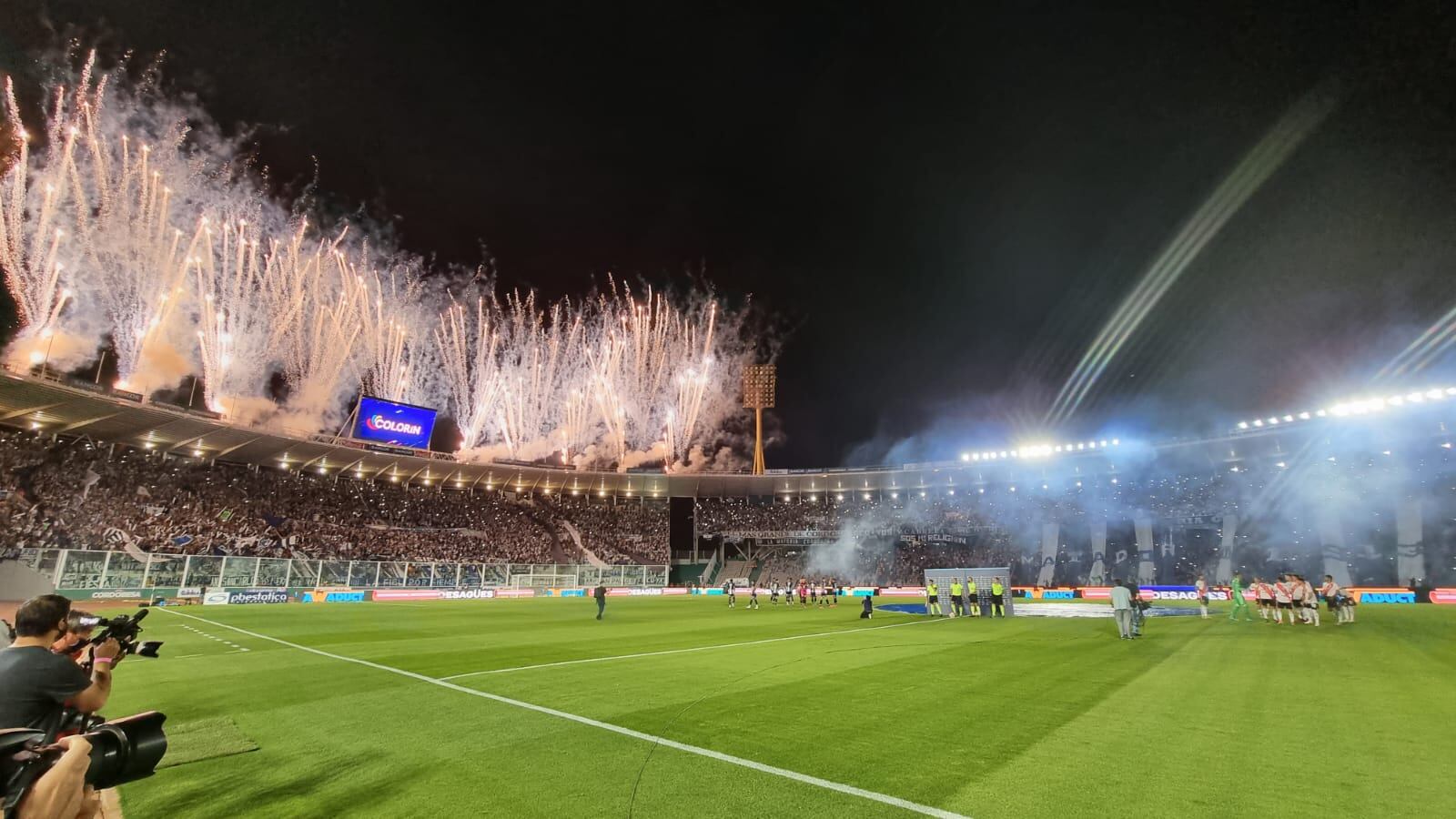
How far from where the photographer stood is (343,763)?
6738 mm

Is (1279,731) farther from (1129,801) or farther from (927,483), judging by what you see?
(927,483)

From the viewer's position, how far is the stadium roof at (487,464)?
1420 inches

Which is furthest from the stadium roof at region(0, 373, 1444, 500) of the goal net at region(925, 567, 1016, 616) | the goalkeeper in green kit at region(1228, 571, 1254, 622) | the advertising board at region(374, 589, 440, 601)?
the goal net at region(925, 567, 1016, 616)

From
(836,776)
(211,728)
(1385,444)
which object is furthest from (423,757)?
(1385,444)

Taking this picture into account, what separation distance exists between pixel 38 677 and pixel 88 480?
162ft

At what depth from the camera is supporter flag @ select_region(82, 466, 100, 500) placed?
3782 cm

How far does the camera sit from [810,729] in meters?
7.69

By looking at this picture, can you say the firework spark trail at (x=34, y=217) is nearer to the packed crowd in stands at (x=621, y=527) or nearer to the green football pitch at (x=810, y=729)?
the green football pitch at (x=810, y=729)

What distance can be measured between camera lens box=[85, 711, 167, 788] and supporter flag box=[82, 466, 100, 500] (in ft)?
160

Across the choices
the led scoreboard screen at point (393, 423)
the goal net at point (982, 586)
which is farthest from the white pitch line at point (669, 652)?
the led scoreboard screen at point (393, 423)

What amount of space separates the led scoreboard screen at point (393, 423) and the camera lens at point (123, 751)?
4975 centimetres

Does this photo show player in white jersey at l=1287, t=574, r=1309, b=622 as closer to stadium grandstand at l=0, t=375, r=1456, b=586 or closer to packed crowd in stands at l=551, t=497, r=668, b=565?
stadium grandstand at l=0, t=375, r=1456, b=586

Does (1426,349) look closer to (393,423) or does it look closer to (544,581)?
(544,581)

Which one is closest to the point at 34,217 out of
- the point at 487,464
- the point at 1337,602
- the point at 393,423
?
the point at 393,423
